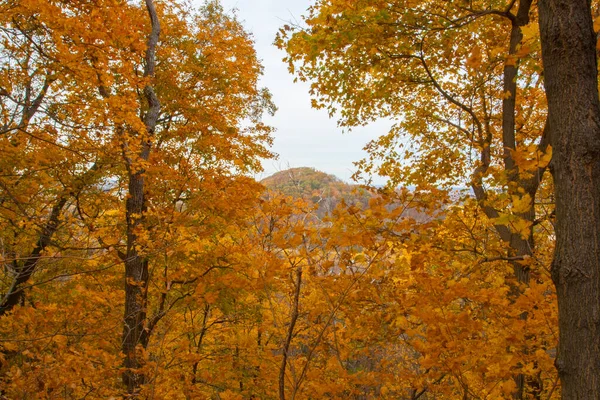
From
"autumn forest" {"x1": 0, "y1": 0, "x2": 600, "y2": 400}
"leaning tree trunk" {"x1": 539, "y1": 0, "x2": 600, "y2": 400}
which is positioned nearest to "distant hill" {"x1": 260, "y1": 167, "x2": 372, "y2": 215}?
"autumn forest" {"x1": 0, "y1": 0, "x2": 600, "y2": 400}

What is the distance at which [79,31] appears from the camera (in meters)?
4.16

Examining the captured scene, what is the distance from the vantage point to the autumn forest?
2.06 m

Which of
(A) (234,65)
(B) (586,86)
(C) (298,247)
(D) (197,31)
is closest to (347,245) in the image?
(C) (298,247)

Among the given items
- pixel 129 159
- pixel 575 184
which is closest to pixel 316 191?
pixel 575 184

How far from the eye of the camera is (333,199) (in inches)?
135

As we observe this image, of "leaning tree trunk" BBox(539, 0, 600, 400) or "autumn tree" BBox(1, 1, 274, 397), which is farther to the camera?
"autumn tree" BBox(1, 1, 274, 397)

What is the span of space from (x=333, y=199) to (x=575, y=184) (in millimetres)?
1815

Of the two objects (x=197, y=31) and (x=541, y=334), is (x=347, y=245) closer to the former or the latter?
(x=541, y=334)

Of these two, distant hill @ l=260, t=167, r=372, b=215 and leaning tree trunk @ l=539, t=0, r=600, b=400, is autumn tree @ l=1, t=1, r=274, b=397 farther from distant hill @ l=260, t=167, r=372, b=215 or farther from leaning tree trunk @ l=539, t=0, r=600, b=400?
leaning tree trunk @ l=539, t=0, r=600, b=400

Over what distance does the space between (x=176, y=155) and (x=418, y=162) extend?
14.6ft

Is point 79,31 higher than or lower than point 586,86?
higher

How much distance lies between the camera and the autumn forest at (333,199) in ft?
6.76

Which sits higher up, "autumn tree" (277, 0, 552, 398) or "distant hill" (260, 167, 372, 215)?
"autumn tree" (277, 0, 552, 398)

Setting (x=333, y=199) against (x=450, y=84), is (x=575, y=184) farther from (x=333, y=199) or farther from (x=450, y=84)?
(x=450, y=84)
